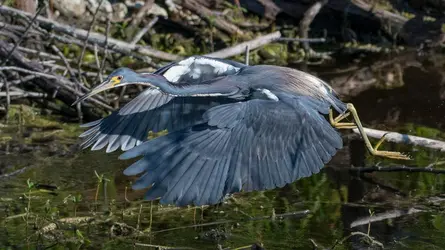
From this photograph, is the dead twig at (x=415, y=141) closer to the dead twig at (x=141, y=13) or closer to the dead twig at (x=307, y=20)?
the dead twig at (x=141, y=13)

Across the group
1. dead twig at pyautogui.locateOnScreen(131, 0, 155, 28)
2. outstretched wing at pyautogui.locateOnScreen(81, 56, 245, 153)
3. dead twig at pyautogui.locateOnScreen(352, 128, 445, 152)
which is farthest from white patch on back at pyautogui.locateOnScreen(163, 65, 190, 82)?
dead twig at pyautogui.locateOnScreen(131, 0, 155, 28)

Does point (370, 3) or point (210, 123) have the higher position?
point (370, 3)

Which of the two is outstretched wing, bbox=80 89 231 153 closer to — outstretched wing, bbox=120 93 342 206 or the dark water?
the dark water

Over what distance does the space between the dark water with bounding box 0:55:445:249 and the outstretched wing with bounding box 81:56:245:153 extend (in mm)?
379

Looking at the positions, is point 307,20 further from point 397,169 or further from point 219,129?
point 219,129

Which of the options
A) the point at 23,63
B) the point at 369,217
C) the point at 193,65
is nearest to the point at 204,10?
the point at 23,63

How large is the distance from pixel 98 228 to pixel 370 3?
6.97m

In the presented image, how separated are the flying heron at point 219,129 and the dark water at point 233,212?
0.43 m

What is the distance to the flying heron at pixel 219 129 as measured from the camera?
198 inches

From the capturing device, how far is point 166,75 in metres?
6.15

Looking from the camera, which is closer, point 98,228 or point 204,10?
point 98,228

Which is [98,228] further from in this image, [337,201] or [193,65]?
[337,201]

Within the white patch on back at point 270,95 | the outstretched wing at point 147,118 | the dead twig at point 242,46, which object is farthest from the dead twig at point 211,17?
the white patch on back at point 270,95

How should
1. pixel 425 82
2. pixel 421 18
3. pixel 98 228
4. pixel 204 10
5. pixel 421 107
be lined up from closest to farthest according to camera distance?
pixel 98 228 → pixel 421 107 → pixel 425 82 → pixel 204 10 → pixel 421 18
